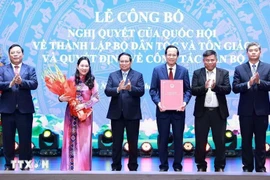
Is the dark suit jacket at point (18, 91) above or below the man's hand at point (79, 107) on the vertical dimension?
above

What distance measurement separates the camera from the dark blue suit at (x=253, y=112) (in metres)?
5.05

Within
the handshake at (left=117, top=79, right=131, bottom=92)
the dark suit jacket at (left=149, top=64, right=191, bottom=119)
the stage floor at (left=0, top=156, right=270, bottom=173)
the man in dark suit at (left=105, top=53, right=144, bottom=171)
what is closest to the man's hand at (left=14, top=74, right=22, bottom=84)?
the man in dark suit at (left=105, top=53, right=144, bottom=171)

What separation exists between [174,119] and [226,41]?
201 centimetres

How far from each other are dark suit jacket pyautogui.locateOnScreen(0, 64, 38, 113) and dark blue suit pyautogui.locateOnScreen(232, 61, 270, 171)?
2.04 m

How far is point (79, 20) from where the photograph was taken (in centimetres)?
685

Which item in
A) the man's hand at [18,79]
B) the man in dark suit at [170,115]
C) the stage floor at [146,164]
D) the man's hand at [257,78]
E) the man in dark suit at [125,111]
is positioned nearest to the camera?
the man's hand at [257,78]

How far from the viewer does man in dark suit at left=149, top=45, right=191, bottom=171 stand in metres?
5.15

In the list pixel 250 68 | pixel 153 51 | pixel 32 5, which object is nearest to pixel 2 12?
pixel 32 5

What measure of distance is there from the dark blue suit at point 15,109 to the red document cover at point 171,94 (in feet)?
4.25

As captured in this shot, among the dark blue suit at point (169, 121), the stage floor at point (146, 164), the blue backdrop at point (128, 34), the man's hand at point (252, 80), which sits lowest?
the stage floor at point (146, 164)

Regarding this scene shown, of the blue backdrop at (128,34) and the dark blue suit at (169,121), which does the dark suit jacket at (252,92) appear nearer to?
the dark blue suit at (169,121)

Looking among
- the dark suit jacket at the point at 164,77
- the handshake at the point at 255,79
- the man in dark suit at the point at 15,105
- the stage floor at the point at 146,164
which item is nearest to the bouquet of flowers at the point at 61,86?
the man in dark suit at the point at 15,105

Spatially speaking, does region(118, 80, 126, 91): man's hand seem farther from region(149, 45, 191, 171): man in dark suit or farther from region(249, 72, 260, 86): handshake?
region(249, 72, 260, 86): handshake

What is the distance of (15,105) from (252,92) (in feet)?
7.70
